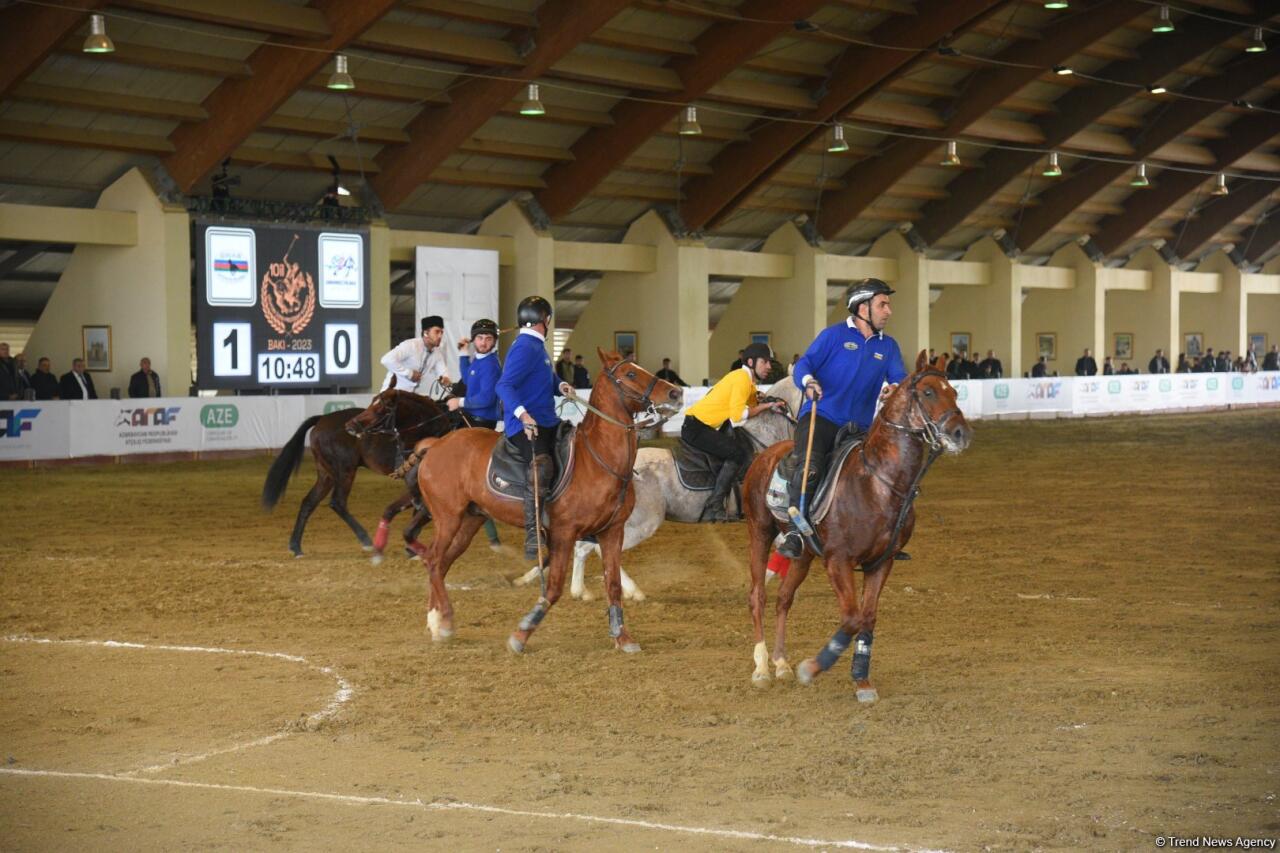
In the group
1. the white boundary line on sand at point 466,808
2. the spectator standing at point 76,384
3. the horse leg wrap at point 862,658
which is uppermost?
the spectator standing at point 76,384

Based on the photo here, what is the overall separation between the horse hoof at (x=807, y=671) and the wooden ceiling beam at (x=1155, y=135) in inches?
1396

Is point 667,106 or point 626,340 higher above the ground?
point 667,106

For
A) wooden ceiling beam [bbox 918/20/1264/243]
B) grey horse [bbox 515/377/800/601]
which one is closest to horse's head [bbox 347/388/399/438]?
grey horse [bbox 515/377/800/601]

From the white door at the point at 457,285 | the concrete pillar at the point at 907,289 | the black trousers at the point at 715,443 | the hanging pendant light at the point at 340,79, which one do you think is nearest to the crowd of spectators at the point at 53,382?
the white door at the point at 457,285

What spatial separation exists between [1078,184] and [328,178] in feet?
77.5

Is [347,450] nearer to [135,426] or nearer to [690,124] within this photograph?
[135,426]

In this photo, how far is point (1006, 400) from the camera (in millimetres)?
38375

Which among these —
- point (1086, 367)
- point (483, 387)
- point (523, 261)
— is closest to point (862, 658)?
point (483, 387)

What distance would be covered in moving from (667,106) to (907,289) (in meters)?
15.0

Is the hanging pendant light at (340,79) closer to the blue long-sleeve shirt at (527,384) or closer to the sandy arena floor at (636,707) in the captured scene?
the sandy arena floor at (636,707)

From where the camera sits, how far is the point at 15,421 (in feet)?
75.7

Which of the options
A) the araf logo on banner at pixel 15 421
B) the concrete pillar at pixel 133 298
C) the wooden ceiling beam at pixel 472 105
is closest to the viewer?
the araf logo on banner at pixel 15 421

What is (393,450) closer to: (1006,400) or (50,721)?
(50,721)

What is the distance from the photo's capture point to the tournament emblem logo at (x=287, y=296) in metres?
26.4
